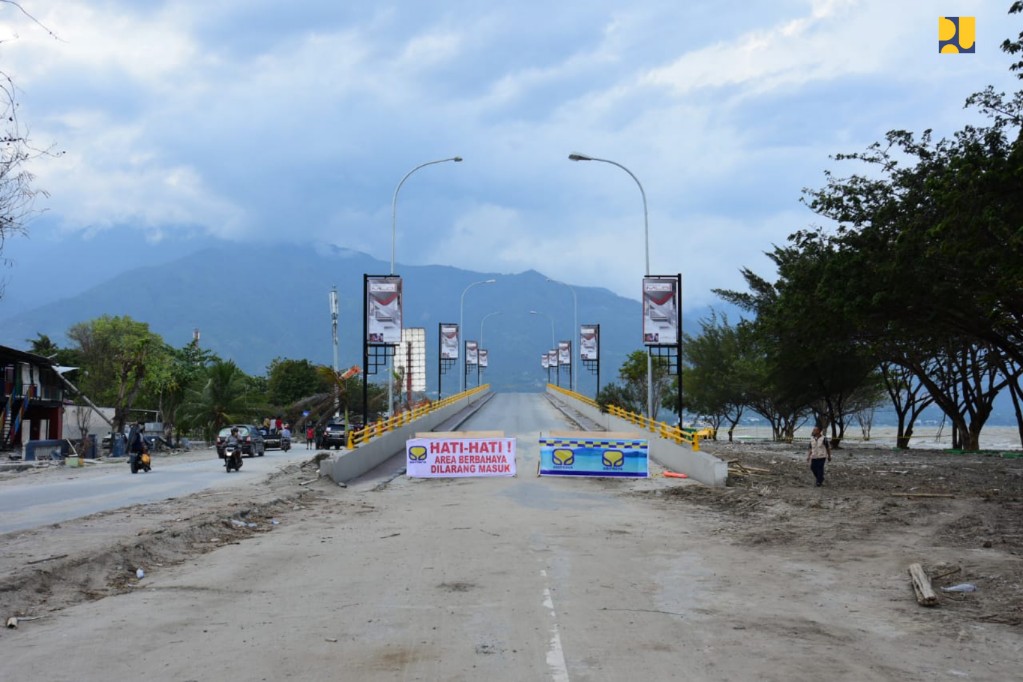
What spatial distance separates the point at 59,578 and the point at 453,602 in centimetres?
487

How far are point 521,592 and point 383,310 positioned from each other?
20.0 metres

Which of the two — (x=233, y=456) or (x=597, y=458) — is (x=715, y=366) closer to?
(x=597, y=458)

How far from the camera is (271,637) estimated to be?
7.93 m

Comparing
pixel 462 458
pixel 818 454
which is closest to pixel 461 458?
pixel 462 458

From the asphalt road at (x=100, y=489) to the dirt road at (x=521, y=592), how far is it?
1526mm

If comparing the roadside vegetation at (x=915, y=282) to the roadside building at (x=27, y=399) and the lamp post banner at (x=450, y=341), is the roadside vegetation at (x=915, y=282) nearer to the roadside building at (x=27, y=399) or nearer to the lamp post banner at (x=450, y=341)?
the lamp post banner at (x=450, y=341)

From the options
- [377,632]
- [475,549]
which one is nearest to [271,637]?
[377,632]

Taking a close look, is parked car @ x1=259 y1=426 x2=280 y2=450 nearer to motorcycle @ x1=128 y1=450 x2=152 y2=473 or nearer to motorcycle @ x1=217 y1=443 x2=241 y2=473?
motorcycle @ x1=217 y1=443 x2=241 y2=473

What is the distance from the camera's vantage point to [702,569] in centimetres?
1191

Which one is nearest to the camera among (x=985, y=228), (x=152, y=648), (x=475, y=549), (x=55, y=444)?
(x=152, y=648)

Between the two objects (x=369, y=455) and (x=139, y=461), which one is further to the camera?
(x=139, y=461)

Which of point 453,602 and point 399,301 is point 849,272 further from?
point 453,602

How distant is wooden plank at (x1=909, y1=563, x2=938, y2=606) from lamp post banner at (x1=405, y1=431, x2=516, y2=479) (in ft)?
55.0

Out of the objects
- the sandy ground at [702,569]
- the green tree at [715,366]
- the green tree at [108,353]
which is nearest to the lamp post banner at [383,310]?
the sandy ground at [702,569]
